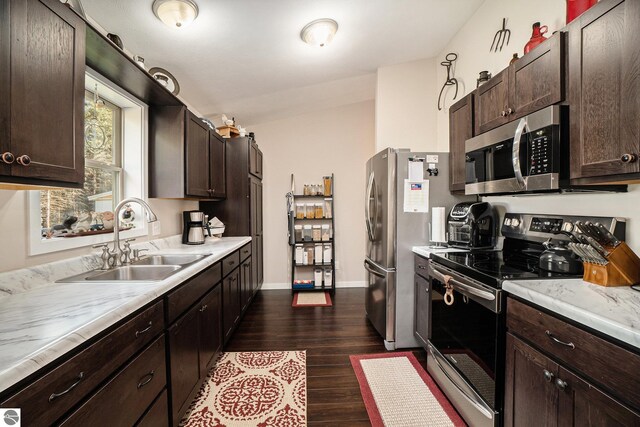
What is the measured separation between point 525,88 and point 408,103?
1.87 metres

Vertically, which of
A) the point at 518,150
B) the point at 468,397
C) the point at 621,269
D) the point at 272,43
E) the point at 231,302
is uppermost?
the point at 272,43

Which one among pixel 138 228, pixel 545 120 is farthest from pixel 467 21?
pixel 138 228

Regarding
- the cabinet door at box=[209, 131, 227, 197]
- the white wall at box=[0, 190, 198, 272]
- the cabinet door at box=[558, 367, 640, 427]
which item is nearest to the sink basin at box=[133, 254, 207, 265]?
the white wall at box=[0, 190, 198, 272]

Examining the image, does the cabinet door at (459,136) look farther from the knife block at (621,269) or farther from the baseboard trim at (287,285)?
the baseboard trim at (287,285)

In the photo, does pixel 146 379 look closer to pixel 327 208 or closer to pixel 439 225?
pixel 439 225

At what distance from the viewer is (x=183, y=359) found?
5.00 feet

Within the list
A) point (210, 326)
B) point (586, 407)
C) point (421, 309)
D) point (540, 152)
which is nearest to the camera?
point (586, 407)

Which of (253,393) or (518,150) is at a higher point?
(518,150)

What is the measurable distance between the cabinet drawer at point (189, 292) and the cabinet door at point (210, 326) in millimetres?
82

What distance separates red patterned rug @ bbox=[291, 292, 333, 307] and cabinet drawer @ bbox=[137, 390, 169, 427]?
2297mm

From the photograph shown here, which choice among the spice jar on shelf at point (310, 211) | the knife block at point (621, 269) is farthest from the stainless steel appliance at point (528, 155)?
the spice jar on shelf at point (310, 211)

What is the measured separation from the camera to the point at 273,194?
4379 millimetres

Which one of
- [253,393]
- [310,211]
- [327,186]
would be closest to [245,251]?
[310,211]

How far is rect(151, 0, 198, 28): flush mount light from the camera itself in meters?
1.64
